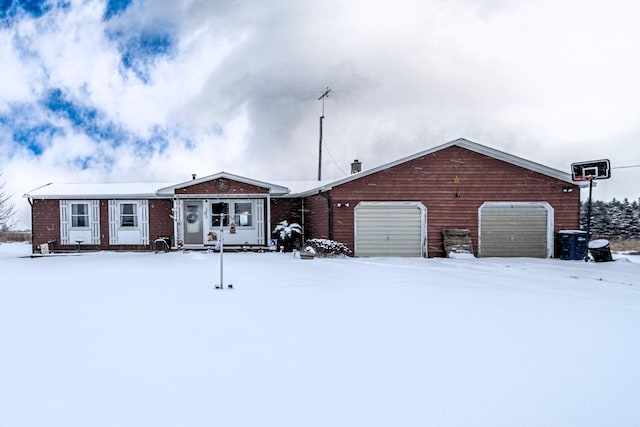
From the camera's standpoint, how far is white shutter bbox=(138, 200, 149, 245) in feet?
61.4

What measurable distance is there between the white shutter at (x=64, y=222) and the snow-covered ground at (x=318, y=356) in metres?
11.7

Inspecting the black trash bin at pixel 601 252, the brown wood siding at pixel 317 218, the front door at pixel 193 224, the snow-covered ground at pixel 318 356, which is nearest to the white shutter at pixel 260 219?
the brown wood siding at pixel 317 218

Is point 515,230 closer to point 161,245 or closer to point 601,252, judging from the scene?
point 601,252

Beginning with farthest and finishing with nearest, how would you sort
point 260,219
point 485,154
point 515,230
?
1. point 260,219
2. point 515,230
3. point 485,154

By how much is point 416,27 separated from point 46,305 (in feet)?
46.9

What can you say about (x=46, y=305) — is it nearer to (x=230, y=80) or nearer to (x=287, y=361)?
(x=287, y=361)

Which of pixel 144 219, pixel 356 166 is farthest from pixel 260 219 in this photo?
pixel 356 166

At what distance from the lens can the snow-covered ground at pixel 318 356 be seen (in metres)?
3.21

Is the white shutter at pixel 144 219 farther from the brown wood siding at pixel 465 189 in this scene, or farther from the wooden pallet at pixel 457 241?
the wooden pallet at pixel 457 241

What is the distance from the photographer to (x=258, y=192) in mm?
17453

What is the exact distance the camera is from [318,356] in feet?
14.3

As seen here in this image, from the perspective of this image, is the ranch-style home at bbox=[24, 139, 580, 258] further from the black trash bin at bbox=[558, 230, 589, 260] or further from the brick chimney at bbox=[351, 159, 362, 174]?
the brick chimney at bbox=[351, 159, 362, 174]

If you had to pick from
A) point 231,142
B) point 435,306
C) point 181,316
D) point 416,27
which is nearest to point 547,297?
point 435,306

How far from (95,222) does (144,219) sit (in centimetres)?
211
